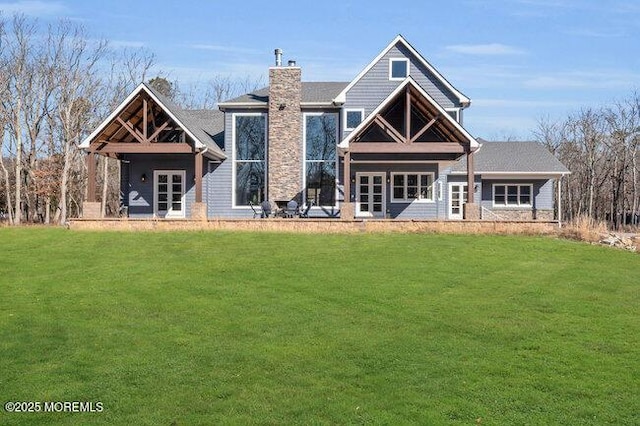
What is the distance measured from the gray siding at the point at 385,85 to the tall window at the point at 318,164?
872 millimetres

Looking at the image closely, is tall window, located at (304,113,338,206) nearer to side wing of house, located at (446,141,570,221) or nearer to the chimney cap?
the chimney cap

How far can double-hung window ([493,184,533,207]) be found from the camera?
28594 millimetres

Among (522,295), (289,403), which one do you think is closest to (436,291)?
(522,295)

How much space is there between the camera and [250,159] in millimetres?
24047

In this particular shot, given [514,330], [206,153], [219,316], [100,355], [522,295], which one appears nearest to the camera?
[100,355]

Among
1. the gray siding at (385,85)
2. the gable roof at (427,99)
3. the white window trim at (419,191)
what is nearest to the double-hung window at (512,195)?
the white window trim at (419,191)

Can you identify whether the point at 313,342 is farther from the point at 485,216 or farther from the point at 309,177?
the point at 485,216

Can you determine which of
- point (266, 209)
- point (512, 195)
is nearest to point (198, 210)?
point (266, 209)

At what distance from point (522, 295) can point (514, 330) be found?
231 cm

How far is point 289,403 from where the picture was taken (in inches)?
218

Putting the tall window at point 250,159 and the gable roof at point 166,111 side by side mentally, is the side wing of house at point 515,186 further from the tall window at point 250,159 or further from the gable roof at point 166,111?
the gable roof at point 166,111

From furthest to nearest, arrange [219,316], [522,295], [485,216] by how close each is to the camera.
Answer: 1. [485,216]
2. [522,295]
3. [219,316]

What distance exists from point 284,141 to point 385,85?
474cm

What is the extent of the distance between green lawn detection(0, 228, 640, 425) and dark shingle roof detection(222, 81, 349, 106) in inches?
451
